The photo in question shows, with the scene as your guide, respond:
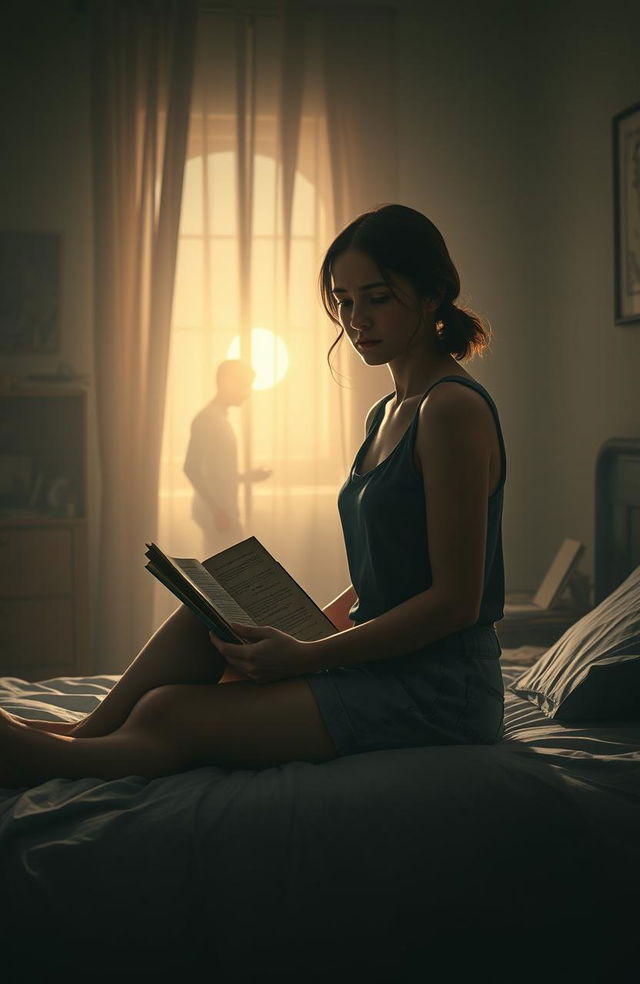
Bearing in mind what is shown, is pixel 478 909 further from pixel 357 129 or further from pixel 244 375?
pixel 357 129

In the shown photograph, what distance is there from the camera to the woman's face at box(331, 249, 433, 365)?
59.4 inches

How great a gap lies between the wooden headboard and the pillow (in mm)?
1053

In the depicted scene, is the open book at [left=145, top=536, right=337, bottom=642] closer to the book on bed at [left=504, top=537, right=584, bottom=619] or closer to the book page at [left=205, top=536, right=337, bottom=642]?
the book page at [left=205, top=536, right=337, bottom=642]

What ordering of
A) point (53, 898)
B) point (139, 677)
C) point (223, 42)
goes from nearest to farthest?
point (53, 898)
point (139, 677)
point (223, 42)

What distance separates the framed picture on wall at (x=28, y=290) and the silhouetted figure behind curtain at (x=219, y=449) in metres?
0.74

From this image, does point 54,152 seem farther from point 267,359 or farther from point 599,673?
point 599,673

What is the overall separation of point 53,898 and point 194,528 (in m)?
2.88

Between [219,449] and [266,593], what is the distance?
2.31 meters

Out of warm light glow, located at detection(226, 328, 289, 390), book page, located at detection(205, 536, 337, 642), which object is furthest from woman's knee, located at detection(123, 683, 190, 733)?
warm light glow, located at detection(226, 328, 289, 390)

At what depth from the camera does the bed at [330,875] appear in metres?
1.14

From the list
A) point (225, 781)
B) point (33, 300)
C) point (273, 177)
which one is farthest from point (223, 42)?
point (225, 781)

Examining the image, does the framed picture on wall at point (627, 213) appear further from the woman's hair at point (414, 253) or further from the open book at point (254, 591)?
the open book at point (254, 591)

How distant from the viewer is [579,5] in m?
3.49

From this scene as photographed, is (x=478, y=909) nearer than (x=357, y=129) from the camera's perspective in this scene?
Yes
